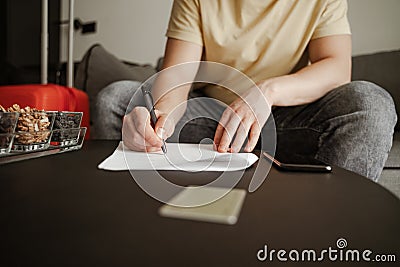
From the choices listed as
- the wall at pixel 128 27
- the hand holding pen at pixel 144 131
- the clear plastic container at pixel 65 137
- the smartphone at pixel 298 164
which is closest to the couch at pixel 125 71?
the wall at pixel 128 27

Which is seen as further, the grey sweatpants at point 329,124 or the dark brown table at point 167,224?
the grey sweatpants at point 329,124

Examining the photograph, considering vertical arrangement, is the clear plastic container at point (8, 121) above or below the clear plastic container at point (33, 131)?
above

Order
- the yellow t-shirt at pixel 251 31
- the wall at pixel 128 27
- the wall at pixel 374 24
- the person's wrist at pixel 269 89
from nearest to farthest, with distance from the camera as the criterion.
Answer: the person's wrist at pixel 269 89
the yellow t-shirt at pixel 251 31
the wall at pixel 374 24
the wall at pixel 128 27

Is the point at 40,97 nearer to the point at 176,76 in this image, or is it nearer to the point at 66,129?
the point at 176,76

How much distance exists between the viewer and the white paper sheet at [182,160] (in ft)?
1.89

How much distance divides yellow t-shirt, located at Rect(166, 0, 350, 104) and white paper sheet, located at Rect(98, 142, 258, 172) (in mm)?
465

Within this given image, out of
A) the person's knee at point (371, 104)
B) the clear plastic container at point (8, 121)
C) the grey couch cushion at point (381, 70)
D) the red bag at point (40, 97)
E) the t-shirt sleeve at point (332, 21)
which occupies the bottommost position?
the red bag at point (40, 97)

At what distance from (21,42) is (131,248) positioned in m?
2.34

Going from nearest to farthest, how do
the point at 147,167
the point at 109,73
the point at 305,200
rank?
the point at 305,200 < the point at 147,167 < the point at 109,73

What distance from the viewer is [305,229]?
33cm

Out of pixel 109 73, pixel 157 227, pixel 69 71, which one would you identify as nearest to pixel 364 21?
pixel 109 73

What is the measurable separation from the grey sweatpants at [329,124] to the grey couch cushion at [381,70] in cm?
85

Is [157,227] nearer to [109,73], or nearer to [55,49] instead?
[109,73]

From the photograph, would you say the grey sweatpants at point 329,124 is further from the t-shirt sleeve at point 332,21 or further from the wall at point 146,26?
the wall at point 146,26
